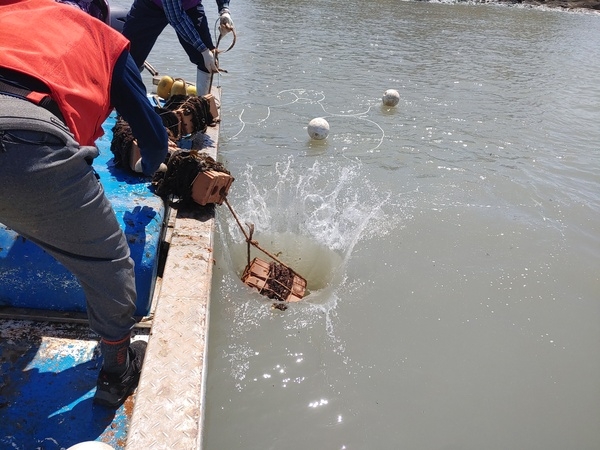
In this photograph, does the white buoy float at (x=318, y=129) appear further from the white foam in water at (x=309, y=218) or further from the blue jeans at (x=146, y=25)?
the blue jeans at (x=146, y=25)

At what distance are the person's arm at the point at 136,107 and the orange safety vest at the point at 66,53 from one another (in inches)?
3.6

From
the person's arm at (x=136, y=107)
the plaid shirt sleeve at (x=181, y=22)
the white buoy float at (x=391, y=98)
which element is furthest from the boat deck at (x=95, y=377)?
the white buoy float at (x=391, y=98)

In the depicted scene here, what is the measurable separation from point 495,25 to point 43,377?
2488 centimetres

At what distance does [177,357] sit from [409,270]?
8.14 ft

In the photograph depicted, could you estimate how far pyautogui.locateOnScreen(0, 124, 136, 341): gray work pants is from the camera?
5.19ft

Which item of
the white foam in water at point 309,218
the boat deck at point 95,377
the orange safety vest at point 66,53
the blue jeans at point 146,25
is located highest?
the orange safety vest at point 66,53

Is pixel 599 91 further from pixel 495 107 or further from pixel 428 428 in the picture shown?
pixel 428 428

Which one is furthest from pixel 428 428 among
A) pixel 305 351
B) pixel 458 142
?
pixel 458 142

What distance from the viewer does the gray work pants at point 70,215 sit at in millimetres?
1582

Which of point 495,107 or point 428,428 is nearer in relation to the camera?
point 428,428

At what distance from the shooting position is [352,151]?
675cm

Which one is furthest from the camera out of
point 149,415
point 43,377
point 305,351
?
point 305,351

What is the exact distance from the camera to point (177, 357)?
7.95 ft

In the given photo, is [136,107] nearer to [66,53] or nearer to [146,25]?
[66,53]
